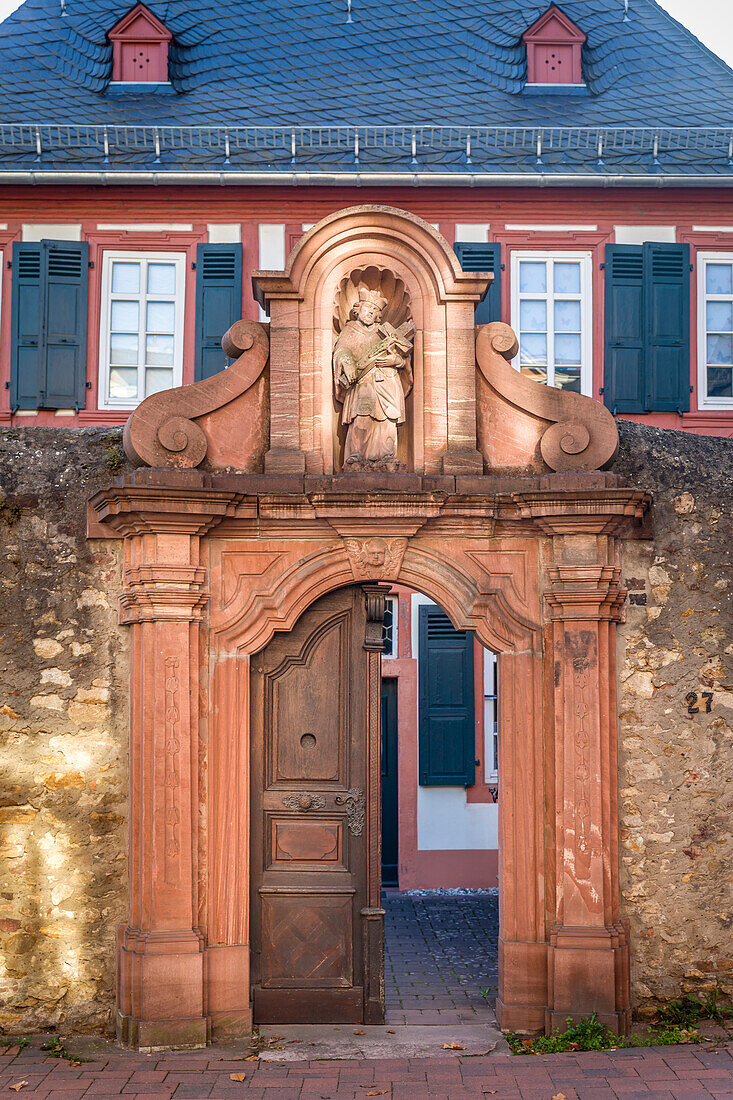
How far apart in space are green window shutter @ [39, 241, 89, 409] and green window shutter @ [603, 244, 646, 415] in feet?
16.8

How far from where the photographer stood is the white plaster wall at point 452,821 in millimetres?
11734

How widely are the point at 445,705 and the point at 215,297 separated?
15.1 feet

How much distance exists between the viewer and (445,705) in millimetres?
11781

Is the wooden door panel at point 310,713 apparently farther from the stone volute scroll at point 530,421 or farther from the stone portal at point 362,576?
the stone volute scroll at point 530,421

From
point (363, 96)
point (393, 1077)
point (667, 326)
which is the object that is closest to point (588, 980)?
point (393, 1077)

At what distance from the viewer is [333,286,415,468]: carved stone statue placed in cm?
671

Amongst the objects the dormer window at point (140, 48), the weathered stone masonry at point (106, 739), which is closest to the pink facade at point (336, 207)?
the dormer window at point (140, 48)

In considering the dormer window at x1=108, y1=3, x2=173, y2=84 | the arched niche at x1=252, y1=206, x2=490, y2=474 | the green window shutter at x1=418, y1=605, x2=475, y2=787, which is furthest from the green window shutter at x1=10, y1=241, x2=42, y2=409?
the arched niche at x1=252, y1=206, x2=490, y2=474

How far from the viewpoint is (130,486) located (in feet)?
20.1

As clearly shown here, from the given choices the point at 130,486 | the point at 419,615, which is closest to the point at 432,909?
the point at 419,615

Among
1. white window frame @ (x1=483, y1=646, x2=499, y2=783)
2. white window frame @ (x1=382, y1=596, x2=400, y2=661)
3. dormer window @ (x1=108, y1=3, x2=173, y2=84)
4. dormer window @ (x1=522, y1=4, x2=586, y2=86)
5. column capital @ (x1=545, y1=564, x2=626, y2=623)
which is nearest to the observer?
column capital @ (x1=545, y1=564, x2=626, y2=623)

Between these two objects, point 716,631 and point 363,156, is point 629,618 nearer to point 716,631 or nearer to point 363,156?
point 716,631

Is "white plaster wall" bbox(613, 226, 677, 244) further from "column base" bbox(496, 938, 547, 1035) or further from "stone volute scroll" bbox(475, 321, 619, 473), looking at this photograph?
"column base" bbox(496, 938, 547, 1035)

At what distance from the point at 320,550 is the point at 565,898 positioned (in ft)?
7.49
